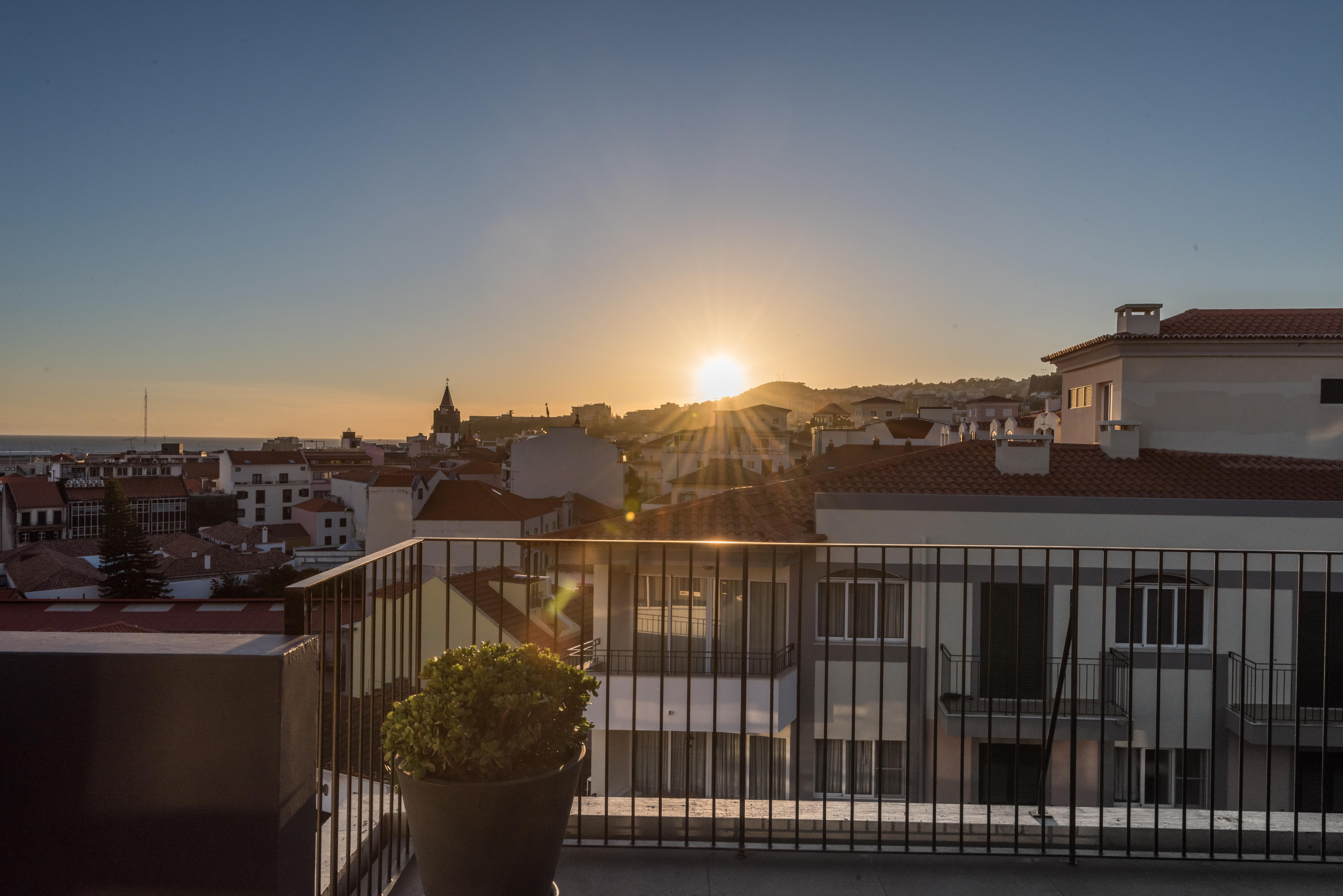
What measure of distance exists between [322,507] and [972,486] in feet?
221

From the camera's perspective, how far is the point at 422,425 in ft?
436

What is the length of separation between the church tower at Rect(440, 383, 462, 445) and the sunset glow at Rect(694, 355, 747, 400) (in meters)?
73.0

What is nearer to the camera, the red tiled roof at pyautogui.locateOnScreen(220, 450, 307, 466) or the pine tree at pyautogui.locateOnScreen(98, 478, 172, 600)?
the pine tree at pyautogui.locateOnScreen(98, 478, 172, 600)

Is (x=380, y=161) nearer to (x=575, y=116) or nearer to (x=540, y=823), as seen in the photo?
(x=575, y=116)

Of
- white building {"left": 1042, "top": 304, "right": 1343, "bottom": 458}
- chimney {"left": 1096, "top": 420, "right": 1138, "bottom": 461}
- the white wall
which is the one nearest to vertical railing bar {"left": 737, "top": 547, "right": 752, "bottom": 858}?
chimney {"left": 1096, "top": 420, "right": 1138, "bottom": 461}

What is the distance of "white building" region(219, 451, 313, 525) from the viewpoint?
241 ft

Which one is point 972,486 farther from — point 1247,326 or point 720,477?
point 720,477

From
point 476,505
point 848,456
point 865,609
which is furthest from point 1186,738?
point 476,505

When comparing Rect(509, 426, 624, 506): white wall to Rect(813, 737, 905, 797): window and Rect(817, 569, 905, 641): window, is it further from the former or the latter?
Rect(813, 737, 905, 797): window

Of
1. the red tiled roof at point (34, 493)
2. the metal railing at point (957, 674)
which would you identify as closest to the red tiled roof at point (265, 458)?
the red tiled roof at point (34, 493)

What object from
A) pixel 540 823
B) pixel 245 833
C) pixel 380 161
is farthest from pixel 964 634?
pixel 380 161

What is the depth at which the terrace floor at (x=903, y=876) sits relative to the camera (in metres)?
2.70

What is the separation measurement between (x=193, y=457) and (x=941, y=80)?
5388 inches

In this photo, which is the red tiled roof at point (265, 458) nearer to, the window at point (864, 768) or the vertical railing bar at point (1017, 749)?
the window at point (864, 768)
